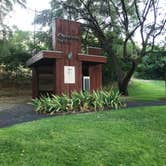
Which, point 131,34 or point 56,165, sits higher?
point 131,34

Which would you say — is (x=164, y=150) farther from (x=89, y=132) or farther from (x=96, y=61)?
(x=96, y=61)

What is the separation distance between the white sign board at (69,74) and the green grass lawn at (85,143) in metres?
4.13

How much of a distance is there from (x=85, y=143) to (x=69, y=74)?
256 inches

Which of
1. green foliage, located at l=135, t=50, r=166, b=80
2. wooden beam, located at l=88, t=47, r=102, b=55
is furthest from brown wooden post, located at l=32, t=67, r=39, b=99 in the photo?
green foliage, located at l=135, t=50, r=166, b=80

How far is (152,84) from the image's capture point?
29.9 m

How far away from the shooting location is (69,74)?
1225 centimetres

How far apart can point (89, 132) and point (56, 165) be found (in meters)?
1.81

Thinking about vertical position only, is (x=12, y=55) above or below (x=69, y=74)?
above

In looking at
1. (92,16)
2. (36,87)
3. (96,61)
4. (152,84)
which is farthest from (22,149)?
(152,84)

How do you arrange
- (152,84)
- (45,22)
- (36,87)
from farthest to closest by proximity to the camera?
(152,84) → (45,22) → (36,87)

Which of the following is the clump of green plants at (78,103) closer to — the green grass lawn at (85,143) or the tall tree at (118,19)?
the green grass lawn at (85,143)

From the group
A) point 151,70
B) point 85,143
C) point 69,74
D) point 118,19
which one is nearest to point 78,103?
point 69,74

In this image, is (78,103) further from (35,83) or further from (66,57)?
(35,83)

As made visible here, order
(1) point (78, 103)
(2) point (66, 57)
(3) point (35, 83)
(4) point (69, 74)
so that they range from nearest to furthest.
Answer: (1) point (78, 103), (2) point (66, 57), (4) point (69, 74), (3) point (35, 83)
